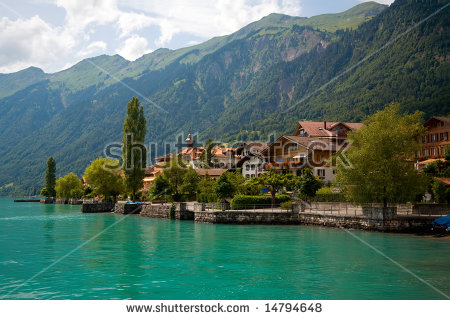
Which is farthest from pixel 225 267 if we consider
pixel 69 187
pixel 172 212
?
pixel 69 187

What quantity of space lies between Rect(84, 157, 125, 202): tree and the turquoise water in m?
59.9

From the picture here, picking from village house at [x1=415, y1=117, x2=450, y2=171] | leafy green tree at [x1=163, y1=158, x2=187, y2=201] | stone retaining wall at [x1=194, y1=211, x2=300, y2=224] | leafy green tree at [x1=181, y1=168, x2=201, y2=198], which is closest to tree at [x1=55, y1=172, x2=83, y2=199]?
leafy green tree at [x1=163, y1=158, x2=187, y2=201]

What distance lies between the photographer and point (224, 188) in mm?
73562

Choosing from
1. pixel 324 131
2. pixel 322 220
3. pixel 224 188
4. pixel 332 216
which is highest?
pixel 324 131

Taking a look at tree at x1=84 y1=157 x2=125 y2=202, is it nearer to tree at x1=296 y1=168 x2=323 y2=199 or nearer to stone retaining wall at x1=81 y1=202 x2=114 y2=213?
stone retaining wall at x1=81 y1=202 x2=114 y2=213

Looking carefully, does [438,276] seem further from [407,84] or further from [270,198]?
[407,84]

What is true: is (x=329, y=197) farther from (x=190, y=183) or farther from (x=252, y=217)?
(x=190, y=183)

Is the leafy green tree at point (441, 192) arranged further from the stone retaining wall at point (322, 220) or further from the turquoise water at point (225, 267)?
the turquoise water at point (225, 267)

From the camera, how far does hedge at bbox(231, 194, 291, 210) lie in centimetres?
6694

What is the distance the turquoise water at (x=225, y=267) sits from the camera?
71.1 ft

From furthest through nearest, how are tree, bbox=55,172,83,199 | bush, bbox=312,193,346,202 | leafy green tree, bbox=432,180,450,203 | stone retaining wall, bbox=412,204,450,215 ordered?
tree, bbox=55,172,83,199
bush, bbox=312,193,346,202
leafy green tree, bbox=432,180,450,203
stone retaining wall, bbox=412,204,450,215

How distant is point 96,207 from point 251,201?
46.8m

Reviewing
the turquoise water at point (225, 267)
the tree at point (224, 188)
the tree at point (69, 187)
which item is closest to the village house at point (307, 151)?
the tree at point (224, 188)

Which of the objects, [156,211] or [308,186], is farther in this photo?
[156,211]
